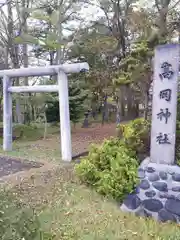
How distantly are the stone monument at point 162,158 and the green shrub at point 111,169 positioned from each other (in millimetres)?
185

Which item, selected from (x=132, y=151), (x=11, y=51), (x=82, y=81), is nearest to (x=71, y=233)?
(x=132, y=151)

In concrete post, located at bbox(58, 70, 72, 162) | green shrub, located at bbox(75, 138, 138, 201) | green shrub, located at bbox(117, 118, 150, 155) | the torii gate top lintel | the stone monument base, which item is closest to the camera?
the stone monument base

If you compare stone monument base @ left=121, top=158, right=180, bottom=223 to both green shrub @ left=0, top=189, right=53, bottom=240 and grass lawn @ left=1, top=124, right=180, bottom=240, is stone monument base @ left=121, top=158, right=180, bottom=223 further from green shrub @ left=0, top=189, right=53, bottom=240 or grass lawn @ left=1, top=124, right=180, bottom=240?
green shrub @ left=0, top=189, right=53, bottom=240

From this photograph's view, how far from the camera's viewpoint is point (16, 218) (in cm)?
240

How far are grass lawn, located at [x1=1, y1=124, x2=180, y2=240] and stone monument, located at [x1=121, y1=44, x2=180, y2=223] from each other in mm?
239

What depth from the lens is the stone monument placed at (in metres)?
3.78

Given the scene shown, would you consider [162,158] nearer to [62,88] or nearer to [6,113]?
[62,88]

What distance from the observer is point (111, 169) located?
13.6 ft

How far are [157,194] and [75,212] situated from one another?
3.98ft

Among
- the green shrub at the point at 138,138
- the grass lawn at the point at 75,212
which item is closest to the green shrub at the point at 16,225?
the grass lawn at the point at 75,212

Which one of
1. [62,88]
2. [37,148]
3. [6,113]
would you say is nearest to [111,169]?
[62,88]

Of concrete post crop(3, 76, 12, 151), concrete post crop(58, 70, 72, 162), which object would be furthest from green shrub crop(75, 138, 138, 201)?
concrete post crop(3, 76, 12, 151)

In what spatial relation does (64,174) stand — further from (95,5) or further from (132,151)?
(95,5)

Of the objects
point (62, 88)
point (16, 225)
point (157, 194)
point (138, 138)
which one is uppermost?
point (62, 88)
